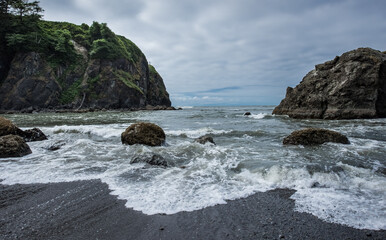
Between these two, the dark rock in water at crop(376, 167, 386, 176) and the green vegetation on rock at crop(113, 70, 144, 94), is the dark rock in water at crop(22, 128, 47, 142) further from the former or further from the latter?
the green vegetation on rock at crop(113, 70, 144, 94)

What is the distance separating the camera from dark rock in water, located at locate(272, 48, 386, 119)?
55.8 ft

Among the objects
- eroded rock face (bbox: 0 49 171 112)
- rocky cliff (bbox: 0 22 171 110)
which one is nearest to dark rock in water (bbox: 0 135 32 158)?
eroded rock face (bbox: 0 49 171 112)

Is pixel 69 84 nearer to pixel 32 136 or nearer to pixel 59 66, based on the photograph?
pixel 59 66

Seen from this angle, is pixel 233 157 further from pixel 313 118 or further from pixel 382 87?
pixel 382 87

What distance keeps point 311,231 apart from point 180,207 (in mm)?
1646

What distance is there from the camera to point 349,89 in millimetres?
17516

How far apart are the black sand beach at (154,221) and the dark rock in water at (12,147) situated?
3485mm

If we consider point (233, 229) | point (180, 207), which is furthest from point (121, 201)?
point (233, 229)

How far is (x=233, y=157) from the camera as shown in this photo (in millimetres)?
5855

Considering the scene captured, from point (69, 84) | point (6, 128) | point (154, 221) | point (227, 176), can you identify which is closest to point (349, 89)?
point (227, 176)

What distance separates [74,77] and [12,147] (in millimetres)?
51615

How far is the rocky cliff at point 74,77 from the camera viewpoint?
1603 inches

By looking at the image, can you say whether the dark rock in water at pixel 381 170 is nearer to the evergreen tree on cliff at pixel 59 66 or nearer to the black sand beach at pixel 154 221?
the black sand beach at pixel 154 221

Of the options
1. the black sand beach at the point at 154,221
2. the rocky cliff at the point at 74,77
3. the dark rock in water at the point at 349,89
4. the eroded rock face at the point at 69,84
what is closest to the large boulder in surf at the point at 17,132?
the black sand beach at the point at 154,221
